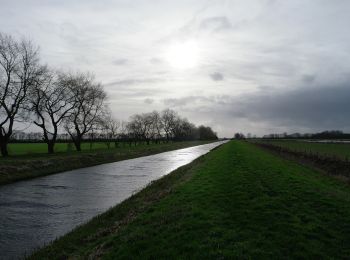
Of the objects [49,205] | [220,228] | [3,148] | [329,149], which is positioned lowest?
[49,205]

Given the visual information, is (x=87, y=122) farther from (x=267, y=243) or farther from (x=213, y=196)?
(x=267, y=243)

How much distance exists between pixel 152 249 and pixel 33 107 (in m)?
42.2

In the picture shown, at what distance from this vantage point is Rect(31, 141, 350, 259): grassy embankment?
7793 mm

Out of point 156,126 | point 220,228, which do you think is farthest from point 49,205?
point 156,126

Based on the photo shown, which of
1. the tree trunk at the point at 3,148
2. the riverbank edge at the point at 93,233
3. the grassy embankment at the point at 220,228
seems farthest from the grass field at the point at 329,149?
the tree trunk at the point at 3,148

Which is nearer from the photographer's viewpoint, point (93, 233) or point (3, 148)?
point (93, 233)

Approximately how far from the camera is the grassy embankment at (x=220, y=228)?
7.79m

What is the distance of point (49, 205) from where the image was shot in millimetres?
15469

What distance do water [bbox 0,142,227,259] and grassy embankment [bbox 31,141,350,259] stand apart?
955 mm

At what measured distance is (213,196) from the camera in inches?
580

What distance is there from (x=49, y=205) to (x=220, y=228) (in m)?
9.31

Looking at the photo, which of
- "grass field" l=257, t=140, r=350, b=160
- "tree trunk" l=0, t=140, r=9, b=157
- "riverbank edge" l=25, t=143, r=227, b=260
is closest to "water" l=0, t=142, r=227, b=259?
"riverbank edge" l=25, t=143, r=227, b=260

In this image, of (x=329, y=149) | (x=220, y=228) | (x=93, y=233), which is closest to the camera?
(x=220, y=228)

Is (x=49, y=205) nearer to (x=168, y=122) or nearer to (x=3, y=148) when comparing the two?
(x=3, y=148)
